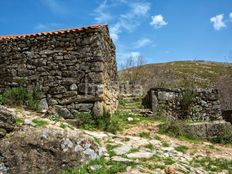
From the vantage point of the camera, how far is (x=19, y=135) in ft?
26.9

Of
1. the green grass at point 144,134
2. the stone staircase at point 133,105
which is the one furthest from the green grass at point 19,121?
the stone staircase at point 133,105

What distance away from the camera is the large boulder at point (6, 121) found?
8.40 metres

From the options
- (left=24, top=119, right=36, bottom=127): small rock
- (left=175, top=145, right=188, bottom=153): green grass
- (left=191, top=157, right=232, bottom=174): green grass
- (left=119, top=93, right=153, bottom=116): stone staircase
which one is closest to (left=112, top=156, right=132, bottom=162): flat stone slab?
(left=191, top=157, right=232, bottom=174): green grass

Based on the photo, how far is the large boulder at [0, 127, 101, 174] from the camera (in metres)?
7.58

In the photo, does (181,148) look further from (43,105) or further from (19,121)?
(43,105)

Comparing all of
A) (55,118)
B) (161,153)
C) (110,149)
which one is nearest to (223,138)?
(161,153)

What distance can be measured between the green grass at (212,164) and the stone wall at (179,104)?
463 cm

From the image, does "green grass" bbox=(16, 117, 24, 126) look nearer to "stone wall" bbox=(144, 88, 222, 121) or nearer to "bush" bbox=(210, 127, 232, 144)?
"stone wall" bbox=(144, 88, 222, 121)

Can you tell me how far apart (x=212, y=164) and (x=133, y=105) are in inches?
256

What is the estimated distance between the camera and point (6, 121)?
8.60 m

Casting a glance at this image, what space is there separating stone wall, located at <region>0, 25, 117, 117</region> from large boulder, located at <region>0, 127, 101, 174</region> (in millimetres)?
2741

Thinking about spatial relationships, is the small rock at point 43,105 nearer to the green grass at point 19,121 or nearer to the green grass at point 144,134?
the green grass at point 19,121

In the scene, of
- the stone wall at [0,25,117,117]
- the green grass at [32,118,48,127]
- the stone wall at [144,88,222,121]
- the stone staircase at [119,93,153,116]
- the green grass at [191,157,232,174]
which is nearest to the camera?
the green grass at [191,157,232,174]

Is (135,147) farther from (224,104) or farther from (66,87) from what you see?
(224,104)
